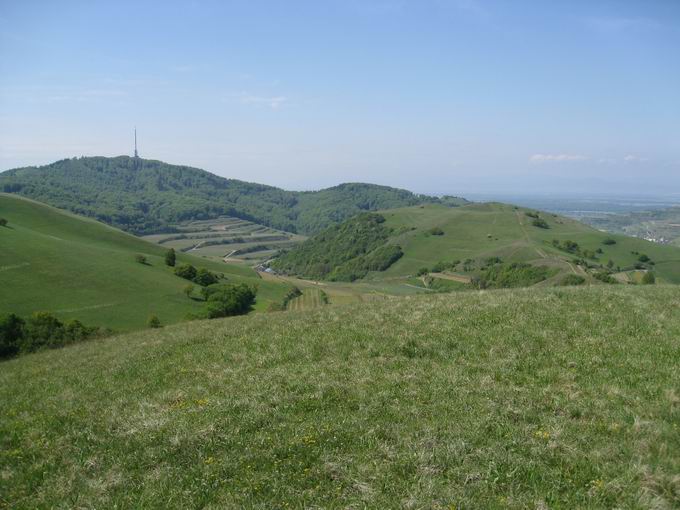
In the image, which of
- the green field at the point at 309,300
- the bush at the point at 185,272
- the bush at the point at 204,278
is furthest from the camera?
the bush at the point at 185,272

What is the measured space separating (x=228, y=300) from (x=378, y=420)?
304ft

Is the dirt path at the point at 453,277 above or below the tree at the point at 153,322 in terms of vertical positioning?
below

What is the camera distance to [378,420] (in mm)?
10344

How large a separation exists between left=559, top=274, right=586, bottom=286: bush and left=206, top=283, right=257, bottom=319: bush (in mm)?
76013

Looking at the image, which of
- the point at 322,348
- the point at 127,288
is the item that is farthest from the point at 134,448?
the point at 127,288

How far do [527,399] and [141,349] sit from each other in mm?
16770

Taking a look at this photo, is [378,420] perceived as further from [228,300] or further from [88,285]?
[88,285]

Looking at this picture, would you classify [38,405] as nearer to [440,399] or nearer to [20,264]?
[440,399]

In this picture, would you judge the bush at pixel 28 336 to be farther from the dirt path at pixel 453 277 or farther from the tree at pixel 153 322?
the dirt path at pixel 453 277

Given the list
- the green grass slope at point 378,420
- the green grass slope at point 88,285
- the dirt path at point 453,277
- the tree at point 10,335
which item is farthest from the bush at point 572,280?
the tree at point 10,335

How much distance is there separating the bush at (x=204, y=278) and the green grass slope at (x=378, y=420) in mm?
101173

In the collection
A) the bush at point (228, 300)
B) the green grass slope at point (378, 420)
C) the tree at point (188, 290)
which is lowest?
the bush at point (228, 300)

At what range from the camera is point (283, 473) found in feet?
27.7

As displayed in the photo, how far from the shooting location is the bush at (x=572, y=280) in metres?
110
